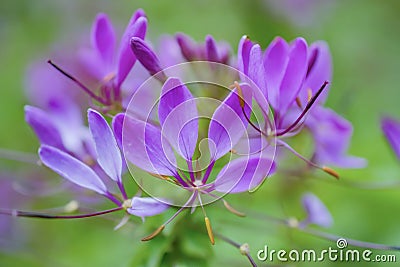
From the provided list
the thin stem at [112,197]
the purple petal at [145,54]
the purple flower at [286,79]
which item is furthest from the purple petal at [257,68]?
the thin stem at [112,197]

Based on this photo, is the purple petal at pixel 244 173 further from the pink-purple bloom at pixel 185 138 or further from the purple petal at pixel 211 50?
the purple petal at pixel 211 50

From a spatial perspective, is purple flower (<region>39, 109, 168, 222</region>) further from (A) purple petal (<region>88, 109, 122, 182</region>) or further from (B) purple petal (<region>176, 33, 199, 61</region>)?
(B) purple petal (<region>176, 33, 199, 61</region>)

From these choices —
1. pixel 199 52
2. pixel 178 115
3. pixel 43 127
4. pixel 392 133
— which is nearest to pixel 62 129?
pixel 43 127

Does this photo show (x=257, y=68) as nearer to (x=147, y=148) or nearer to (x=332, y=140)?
(x=147, y=148)

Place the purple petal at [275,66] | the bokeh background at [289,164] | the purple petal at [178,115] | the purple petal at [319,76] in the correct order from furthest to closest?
the bokeh background at [289,164] → the purple petal at [319,76] → the purple petal at [275,66] → the purple petal at [178,115]

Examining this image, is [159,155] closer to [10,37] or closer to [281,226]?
[281,226]

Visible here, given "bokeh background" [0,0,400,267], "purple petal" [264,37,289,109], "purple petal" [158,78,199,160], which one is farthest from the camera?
"bokeh background" [0,0,400,267]

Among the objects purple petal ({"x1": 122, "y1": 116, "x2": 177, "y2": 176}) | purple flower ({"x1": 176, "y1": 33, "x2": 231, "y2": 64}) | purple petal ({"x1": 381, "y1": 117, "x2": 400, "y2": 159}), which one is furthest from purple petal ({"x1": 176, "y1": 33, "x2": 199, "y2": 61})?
purple petal ({"x1": 381, "y1": 117, "x2": 400, "y2": 159})

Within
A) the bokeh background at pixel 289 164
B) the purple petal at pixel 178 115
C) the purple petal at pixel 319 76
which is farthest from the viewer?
the bokeh background at pixel 289 164
